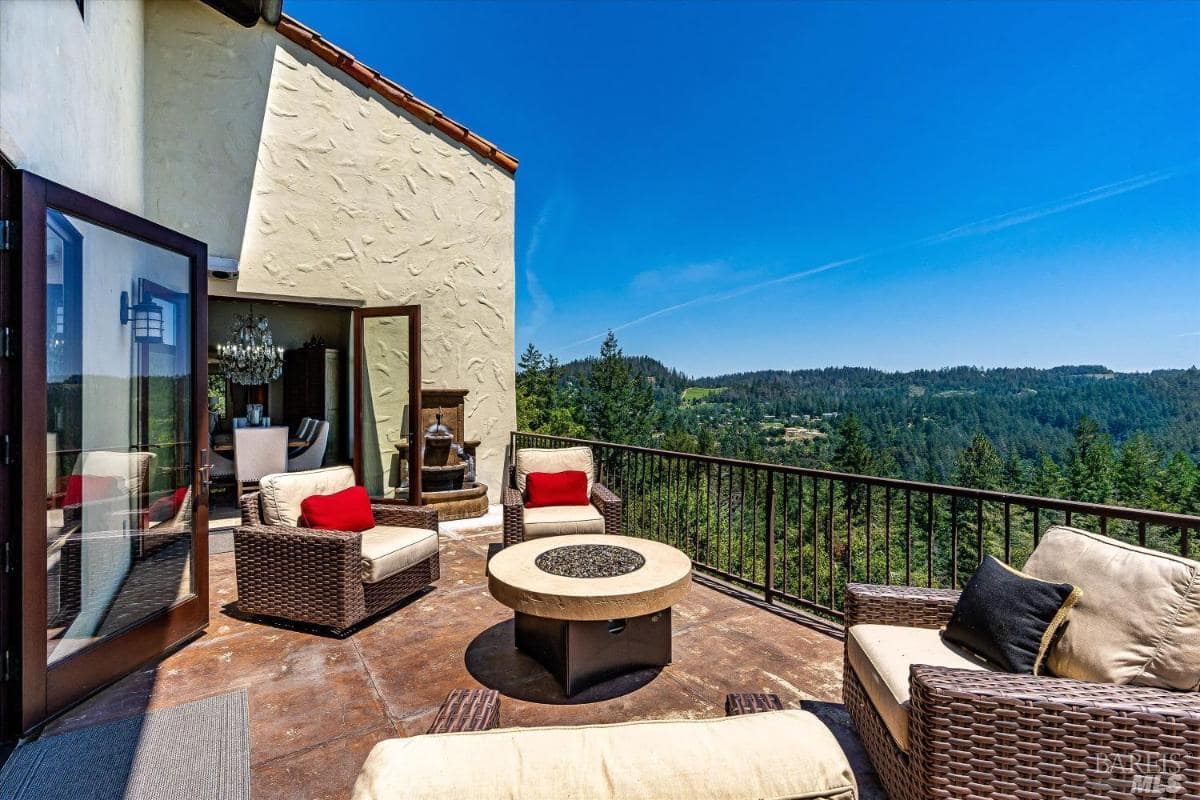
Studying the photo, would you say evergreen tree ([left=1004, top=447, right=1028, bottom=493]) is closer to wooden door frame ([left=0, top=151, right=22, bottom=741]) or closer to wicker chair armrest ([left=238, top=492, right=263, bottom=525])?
wicker chair armrest ([left=238, top=492, right=263, bottom=525])

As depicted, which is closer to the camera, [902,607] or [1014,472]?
[902,607]

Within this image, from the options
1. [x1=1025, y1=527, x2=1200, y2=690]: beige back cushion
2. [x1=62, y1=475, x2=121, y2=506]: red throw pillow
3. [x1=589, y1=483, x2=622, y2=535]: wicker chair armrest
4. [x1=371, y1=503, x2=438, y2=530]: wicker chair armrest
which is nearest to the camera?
[x1=1025, y1=527, x2=1200, y2=690]: beige back cushion

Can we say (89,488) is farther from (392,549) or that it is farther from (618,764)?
(618,764)

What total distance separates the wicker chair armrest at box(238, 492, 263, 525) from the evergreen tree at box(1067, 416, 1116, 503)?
117 ft

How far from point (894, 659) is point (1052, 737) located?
0.52m

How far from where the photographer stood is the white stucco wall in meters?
2.13

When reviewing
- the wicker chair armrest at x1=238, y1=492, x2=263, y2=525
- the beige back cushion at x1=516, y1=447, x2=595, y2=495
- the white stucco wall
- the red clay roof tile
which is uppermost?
the red clay roof tile

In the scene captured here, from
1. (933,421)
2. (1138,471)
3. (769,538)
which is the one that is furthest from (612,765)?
(1138,471)


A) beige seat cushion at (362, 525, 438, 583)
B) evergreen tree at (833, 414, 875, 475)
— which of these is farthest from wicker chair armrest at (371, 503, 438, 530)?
evergreen tree at (833, 414, 875, 475)

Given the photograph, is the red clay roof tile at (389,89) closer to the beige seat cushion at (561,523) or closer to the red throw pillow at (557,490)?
the red throw pillow at (557,490)

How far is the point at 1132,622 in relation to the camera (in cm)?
161

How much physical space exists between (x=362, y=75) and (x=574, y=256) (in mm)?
14851

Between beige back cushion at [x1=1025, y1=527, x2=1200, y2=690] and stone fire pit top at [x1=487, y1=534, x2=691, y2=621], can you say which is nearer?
beige back cushion at [x1=1025, y1=527, x2=1200, y2=690]

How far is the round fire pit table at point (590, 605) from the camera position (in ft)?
7.73
